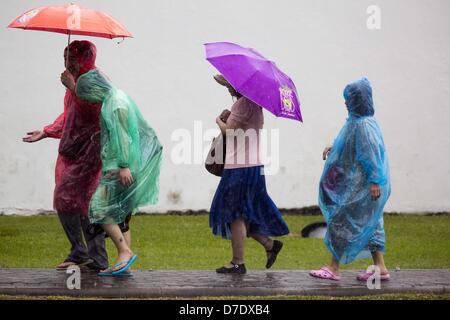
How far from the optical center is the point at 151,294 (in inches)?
296

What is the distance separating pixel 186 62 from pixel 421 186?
3.43 m

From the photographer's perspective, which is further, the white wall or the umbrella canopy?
the white wall

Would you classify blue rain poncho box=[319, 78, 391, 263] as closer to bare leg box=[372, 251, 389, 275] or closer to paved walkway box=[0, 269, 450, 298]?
bare leg box=[372, 251, 389, 275]

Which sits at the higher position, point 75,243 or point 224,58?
point 224,58

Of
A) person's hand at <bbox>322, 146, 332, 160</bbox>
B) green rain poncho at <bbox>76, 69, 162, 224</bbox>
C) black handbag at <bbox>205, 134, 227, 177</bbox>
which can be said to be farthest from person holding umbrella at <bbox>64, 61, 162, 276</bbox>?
person's hand at <bbox>322, 146, 332, 160</bbox>

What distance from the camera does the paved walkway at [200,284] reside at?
7.50m

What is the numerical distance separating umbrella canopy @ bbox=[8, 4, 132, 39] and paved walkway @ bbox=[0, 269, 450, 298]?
A: 1.91 meters

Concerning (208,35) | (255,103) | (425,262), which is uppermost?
(208,35)

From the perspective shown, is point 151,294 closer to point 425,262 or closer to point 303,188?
point 425,262

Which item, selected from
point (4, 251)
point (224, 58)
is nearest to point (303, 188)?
point (4, 251)

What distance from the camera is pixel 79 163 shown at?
8.42 m

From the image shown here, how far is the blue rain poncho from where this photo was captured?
812cm

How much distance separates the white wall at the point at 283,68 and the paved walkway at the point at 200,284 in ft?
14.9
